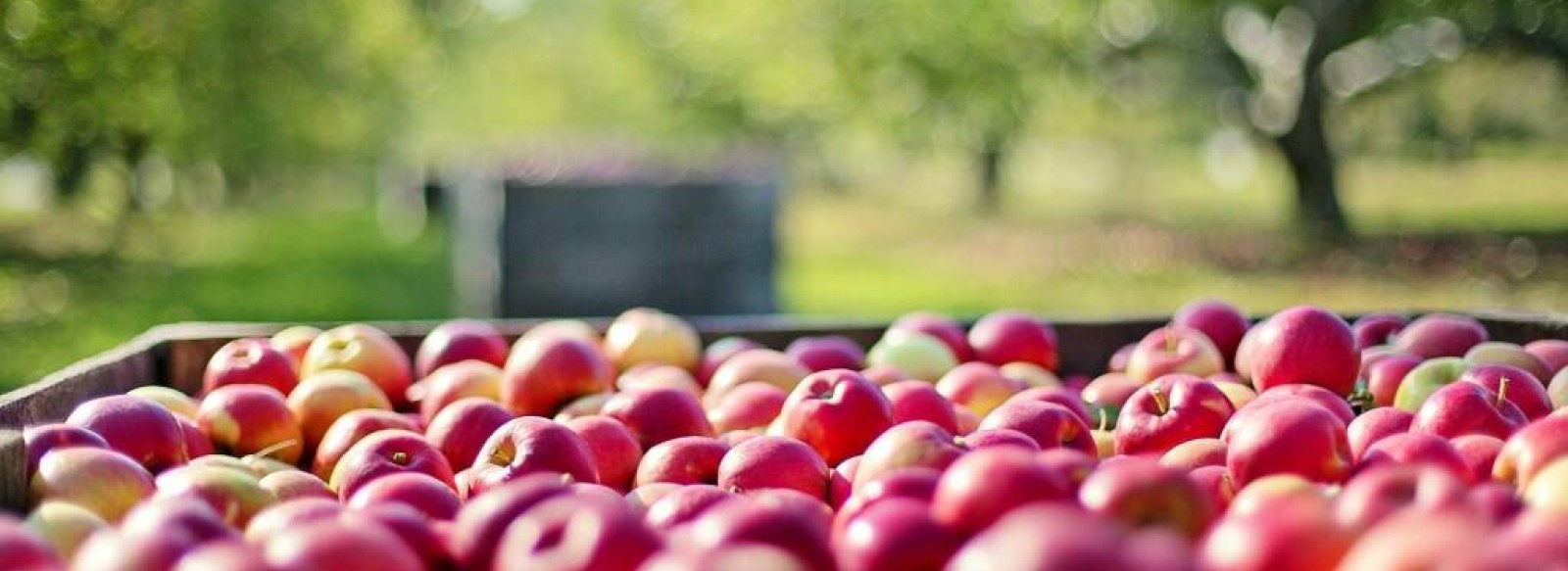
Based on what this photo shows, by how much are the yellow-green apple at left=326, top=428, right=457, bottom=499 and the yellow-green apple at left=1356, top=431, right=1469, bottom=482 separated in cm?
130

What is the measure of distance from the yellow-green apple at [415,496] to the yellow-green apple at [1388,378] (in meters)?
1.90

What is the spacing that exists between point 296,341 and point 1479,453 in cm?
264

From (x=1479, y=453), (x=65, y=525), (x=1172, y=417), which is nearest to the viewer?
(x=65, y=525)

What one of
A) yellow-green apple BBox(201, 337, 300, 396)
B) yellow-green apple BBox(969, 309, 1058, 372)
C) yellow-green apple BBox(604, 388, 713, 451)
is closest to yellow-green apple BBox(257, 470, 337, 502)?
yellow-green apple BBox(604, 388, 713, 451)

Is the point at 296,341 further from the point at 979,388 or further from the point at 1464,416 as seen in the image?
the point at 1464,416

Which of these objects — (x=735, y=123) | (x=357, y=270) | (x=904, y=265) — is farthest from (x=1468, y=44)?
(x=735, y=123)

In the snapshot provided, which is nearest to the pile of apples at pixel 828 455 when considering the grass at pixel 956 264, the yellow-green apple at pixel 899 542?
the yellow-green apple at pixel 899 542

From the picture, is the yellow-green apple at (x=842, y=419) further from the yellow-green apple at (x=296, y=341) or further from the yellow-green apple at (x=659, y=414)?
the yellow-green apple at (x=296, y=341)

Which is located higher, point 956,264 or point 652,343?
point 652,343

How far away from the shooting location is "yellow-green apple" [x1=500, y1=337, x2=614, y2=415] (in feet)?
11.6

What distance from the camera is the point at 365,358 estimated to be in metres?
3.77

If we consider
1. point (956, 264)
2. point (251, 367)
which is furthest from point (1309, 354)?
point (956, 264)

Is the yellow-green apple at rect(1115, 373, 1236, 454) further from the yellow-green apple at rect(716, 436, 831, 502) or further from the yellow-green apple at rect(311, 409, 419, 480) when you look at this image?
the yellow-green apple at rect(311, 409, 419, 480)

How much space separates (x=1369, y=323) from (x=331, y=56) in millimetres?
19977
